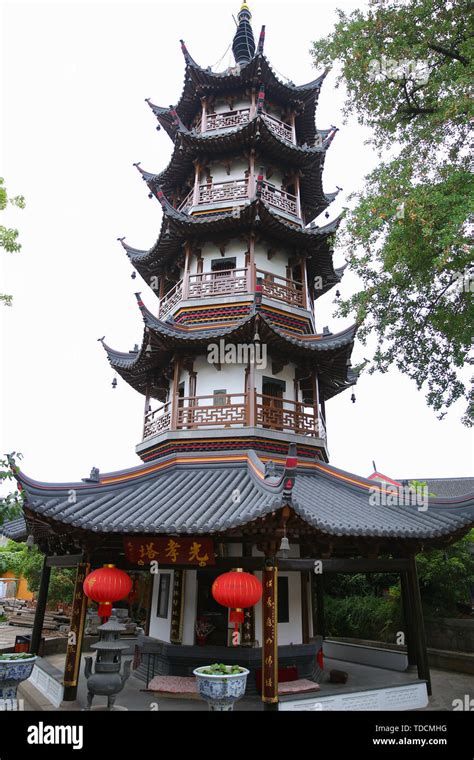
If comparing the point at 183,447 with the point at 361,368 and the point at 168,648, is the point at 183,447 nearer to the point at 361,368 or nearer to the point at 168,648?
the point at 168,648

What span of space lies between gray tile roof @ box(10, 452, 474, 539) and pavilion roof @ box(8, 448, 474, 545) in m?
0.02

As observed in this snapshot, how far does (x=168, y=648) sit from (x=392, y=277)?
9.96 metres

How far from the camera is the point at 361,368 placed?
46.1 ft

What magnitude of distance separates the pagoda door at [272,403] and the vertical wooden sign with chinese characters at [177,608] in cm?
388

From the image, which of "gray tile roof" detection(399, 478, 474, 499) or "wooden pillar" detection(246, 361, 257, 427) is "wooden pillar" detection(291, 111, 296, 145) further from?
"gray tile roof" detection(399, 478, 474, 499)

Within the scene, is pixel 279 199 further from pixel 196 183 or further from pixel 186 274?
pixel 186 274

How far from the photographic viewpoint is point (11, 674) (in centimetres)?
793

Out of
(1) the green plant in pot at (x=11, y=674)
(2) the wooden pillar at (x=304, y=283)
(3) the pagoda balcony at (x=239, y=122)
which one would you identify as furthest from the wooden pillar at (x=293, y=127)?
(1) the green plant in pot at (x=11, y=674)

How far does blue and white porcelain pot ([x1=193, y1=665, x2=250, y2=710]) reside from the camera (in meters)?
7.08

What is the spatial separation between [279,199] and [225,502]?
9.54 metres

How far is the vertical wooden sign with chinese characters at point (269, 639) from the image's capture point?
7.54 m

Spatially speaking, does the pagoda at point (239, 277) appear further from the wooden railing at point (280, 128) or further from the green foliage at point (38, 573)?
the green foliage at point (38, 573)

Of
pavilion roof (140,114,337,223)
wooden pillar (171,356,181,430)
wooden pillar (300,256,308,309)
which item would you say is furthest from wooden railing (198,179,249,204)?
wooden pillar (171,356,181,430)
